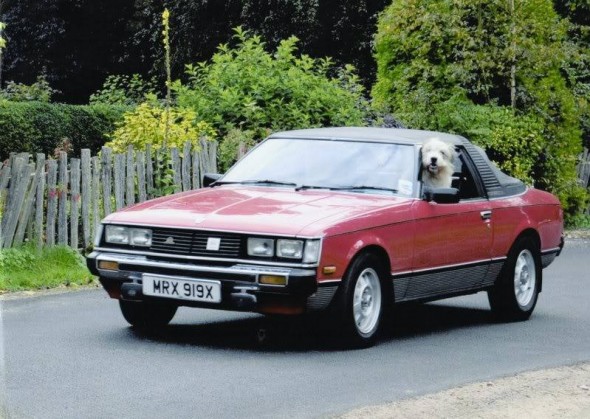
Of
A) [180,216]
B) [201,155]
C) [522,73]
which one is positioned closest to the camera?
[180,216]

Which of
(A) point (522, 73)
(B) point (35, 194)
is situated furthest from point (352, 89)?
(B) point (35, 194)

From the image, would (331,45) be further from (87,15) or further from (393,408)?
(393,408)

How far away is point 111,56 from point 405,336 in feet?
125

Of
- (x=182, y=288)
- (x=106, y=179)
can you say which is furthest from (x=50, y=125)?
(x=182, y=288)

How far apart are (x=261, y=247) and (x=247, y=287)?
290 millimetres

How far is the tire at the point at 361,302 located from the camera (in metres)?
9.88

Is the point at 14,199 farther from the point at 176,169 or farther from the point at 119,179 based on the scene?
the point at 176,169

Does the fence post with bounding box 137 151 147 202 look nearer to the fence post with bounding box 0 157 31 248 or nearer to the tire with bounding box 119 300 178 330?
the fence post with bounding box 0 157 31 248

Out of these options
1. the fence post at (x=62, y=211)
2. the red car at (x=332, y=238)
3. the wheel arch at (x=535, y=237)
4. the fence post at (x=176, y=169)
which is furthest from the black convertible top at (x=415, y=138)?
the fence post at (x=176, y=169)

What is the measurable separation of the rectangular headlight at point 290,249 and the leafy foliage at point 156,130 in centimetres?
847

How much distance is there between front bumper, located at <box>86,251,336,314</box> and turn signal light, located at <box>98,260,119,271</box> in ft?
0.66

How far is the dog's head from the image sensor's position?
11.4 metres

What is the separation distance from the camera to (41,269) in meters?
14.9

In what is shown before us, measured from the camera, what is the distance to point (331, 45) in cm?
4528
